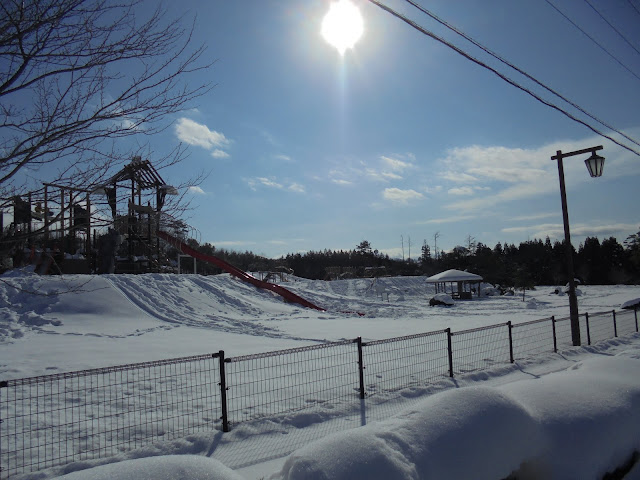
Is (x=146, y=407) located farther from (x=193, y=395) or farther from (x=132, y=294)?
(x=132, y=294)

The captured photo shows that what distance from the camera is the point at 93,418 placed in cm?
543

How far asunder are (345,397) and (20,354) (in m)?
7.14

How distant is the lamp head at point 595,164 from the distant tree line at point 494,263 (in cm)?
3071

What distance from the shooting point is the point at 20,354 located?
30.3ft

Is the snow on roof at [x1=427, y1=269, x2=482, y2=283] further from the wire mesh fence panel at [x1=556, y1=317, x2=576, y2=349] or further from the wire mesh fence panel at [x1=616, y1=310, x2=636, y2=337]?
the wire mesh fence panel at [x1=556, y1=317, x2=576, y2=349]

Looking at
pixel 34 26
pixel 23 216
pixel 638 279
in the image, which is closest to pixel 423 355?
pixel 23 216

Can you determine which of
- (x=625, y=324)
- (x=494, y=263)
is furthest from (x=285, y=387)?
(x=494, y=263)

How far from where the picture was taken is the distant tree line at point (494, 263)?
49156 millimetres

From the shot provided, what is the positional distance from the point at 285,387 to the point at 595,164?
9.88m

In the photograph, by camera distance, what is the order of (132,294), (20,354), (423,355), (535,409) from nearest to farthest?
(535,409) → (20,354) → (423,355) → (132,294)

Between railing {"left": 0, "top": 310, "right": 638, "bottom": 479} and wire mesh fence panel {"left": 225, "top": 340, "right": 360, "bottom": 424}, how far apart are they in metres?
0.02

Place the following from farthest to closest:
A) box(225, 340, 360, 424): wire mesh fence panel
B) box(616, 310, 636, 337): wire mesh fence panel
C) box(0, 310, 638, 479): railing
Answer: box(616, 310, 636, 337): wire mesh fence panel
box(225, 340, 360, 424): wire mesh fence panel
box(0, 310, 638, 479): railing

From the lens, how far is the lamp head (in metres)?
11.3

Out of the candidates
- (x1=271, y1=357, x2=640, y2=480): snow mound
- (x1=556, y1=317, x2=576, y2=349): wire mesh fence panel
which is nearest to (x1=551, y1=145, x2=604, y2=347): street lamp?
(x1=556, y1=317, x2=576, y2=349): wire mesh fence panel
